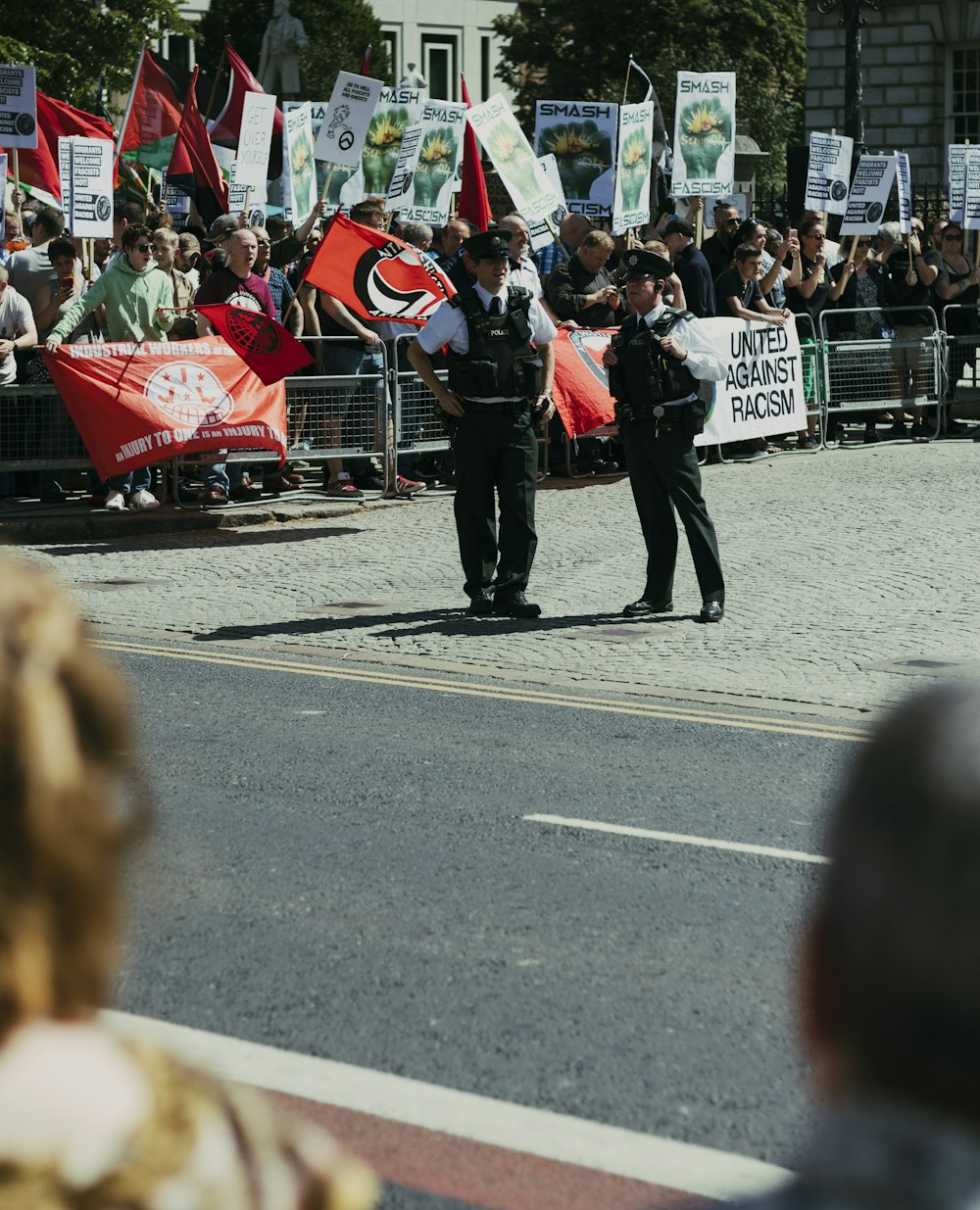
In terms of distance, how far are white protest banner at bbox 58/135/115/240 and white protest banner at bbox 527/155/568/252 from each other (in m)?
3.99

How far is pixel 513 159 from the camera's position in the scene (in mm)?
18016

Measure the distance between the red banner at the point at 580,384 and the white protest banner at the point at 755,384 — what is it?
4.12ft

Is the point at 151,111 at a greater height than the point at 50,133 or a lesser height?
greater

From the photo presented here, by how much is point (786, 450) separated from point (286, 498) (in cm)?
536

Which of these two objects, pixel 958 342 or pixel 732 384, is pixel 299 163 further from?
pixel 958 342

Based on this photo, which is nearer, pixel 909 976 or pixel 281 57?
pixel 909 976

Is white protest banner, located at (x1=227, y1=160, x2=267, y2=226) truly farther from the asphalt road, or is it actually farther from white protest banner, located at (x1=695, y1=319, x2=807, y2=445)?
the asphalt road

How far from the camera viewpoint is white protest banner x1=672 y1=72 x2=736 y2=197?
64.2ft

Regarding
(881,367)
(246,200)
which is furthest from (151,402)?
(881,367)

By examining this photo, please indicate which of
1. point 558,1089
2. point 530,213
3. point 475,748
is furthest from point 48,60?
point 558,1089

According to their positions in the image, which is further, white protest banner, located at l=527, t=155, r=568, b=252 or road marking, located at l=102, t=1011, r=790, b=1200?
white protest banner, located at l=527, t=155, r=568, b=252

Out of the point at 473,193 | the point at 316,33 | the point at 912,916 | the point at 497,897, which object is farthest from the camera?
the point at 316,33

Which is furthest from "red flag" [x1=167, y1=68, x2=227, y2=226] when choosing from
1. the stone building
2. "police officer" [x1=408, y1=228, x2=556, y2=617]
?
the stone building

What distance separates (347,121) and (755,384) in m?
4.33
